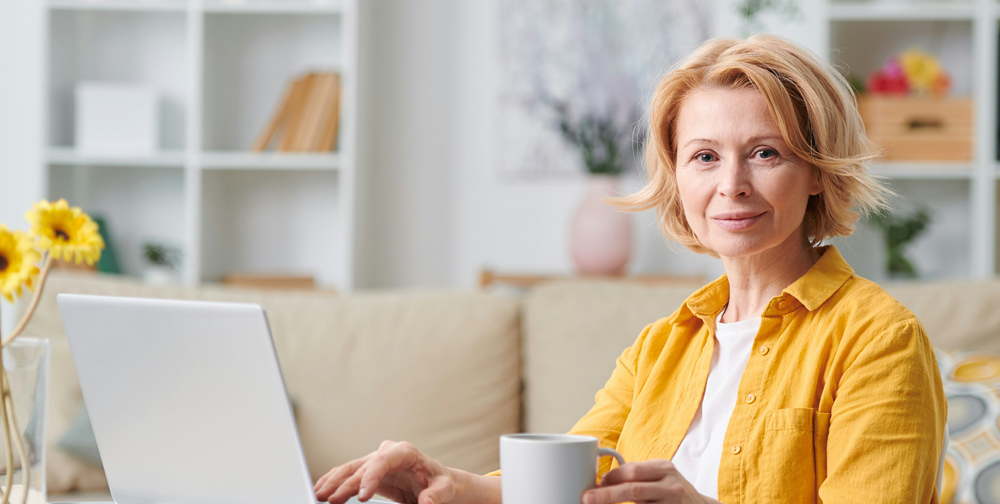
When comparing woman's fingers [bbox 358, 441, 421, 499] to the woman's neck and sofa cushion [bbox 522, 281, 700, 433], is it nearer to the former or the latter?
the woman's neck

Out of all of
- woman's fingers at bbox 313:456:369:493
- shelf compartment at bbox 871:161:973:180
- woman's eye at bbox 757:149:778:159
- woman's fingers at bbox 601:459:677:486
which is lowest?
woman's fingers at bbox 313:456:369:493

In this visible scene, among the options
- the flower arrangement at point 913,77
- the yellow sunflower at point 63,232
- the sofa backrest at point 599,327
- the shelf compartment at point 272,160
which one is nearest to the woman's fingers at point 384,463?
Result: the yellow sunflower at point 63,232

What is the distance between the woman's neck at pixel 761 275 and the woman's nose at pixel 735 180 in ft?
0.39

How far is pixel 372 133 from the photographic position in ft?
10.7

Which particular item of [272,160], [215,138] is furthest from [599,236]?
[215,138]

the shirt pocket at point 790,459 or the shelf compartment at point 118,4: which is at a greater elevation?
the shelf compartment at point 118,4

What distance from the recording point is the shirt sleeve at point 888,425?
820 mm

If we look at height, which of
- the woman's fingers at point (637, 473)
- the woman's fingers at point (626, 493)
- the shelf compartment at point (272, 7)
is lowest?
the woman's fingers at point (626, 493)

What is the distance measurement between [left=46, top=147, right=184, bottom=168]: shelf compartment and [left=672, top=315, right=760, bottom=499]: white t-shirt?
235 cm

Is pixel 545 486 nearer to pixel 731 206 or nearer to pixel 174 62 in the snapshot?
pixel 731 206

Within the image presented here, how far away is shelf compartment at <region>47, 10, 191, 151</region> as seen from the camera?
10.3 feet

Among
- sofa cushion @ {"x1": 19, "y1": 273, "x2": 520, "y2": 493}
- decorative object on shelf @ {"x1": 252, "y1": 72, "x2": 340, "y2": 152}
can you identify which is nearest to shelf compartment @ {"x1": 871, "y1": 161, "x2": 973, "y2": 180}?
sofa cushion @ {"x1": 19, "y1": 273, "x2": 520, "y2": 493}

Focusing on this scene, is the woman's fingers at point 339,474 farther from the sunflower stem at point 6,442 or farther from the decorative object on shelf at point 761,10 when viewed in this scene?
the decorative object on shelf at point 761,10

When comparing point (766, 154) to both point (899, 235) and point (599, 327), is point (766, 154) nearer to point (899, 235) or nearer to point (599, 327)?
point (599, 327)
